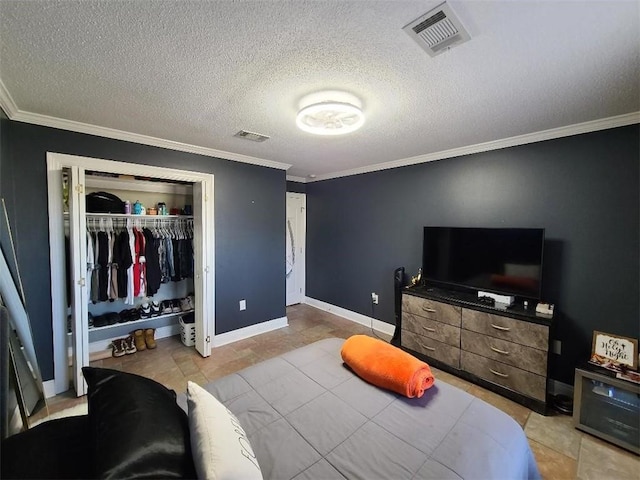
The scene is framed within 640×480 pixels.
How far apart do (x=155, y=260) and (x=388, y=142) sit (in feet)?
9.59

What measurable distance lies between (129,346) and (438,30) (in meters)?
3.98

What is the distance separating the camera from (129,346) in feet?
10.4

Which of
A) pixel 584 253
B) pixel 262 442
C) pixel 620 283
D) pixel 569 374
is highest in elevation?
pixel 584 253

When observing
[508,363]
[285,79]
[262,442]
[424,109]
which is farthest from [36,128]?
[508,363]

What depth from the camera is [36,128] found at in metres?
2.29

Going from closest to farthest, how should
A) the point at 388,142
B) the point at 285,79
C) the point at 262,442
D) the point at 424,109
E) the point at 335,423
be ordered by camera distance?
the point at 262,442, the point at 335,423, the point at 285,79, the point at 424,109, the point at 388,142

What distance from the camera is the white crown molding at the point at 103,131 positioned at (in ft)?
6.70

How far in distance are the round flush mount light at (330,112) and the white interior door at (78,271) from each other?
196cm

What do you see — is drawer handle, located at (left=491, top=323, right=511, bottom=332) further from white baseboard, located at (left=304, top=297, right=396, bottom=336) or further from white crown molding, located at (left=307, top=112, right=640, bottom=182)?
white crown molding, located at (left=307, top=112, right=640, bottom=182)

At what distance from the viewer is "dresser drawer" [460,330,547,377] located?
7.28 feet

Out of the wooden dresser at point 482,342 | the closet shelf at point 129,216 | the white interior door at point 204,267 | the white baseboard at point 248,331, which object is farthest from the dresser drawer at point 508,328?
the closet shelf at point 129,216

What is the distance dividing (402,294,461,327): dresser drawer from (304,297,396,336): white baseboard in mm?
902

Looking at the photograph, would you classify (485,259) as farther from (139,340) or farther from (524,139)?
(139,340)

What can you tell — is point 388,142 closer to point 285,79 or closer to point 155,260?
point 285,79
